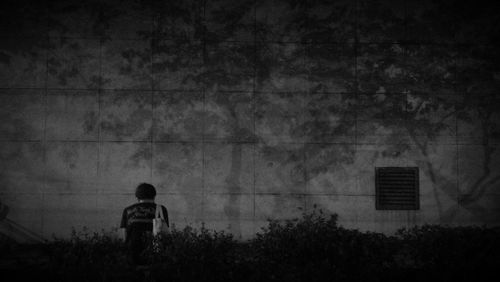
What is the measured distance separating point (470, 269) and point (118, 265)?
498 cm

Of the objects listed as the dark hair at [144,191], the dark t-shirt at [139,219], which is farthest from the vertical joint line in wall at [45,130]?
the dark hair at [144,191]

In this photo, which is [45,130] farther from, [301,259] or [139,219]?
[301,259]

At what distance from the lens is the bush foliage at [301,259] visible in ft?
19.4

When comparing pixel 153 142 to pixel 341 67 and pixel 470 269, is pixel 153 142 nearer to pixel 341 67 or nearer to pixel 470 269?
pixel 341 67

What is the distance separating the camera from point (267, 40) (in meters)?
9.19

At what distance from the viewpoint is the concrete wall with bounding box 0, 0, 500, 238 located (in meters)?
8.95

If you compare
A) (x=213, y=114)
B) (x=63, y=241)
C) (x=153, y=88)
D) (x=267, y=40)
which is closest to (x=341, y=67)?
(x=267, y=40)

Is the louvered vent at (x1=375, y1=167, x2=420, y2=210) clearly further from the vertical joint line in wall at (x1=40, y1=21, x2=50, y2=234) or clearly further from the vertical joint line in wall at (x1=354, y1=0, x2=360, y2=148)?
the vertical joint line in wall at (x1=40, y1=21, x2=50, y2=234)

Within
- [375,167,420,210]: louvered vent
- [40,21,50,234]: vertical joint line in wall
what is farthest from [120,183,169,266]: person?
[375,167,420,210]: louvered vent

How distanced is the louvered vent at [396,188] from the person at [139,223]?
4.96 m

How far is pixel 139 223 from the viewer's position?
623 centimetres

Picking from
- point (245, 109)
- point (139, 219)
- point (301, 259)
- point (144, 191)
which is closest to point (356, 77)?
point (245, 109)

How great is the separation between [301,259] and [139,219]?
8.12ft

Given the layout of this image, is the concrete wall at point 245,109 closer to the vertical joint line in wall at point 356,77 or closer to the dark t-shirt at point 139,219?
the vertical joint line in wall at point 356,77
